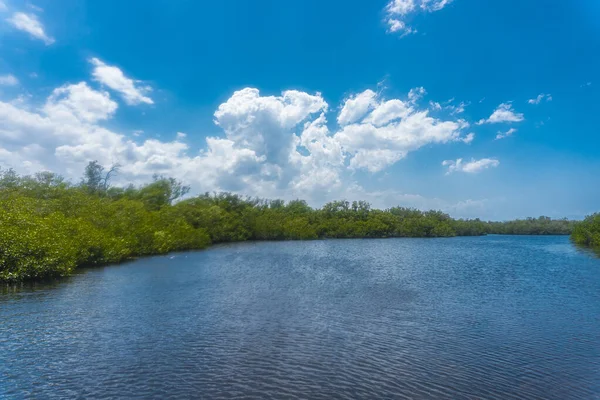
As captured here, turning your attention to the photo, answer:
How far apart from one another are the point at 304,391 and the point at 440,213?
147452 millimetres

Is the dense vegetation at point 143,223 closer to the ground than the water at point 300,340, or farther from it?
farther from it

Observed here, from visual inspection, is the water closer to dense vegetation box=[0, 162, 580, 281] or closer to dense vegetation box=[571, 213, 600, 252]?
dense vegetation box=[0, 162, 580, 281]

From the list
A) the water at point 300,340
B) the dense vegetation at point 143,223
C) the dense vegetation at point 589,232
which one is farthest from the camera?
the dense vegetation at point 589,232

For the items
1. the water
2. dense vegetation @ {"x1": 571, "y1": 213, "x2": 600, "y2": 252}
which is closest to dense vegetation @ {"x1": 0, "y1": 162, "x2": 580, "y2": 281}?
the water

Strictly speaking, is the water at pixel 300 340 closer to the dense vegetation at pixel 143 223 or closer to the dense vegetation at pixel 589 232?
the dense vegetation at pixel 143 223

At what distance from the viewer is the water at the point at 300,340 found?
38.3 ft

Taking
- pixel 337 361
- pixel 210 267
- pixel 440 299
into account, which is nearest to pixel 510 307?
pixel 440 299

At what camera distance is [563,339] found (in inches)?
647

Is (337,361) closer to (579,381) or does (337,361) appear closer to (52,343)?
(579,381)

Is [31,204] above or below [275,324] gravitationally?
above

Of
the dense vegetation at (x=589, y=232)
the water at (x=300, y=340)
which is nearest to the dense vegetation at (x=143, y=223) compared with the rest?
the water at (x=300, y=340)

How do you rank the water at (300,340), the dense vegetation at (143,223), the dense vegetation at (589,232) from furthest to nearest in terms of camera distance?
the dense vegetation at (589,232)
the dense vegetation at (143,223)
the water at (300,340)

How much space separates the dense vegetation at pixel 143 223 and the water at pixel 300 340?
375 cm

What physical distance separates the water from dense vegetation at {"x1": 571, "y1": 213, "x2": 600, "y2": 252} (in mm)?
48183
